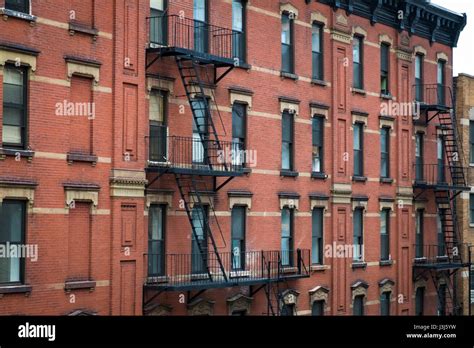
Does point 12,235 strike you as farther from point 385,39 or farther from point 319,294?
point 385,39

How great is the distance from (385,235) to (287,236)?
27.0ft

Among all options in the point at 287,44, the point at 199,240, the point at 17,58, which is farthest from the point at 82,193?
the point at 287,44

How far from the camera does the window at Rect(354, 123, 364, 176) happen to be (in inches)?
1420

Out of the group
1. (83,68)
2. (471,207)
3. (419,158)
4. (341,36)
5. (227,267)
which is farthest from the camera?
(471,207)

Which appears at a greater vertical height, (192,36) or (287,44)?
(287,44)

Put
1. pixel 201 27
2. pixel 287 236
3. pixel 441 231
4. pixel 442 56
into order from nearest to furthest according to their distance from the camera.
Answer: pixel 201 27 < pixel 287 236 < pixel 441 231 < pixel 442 56

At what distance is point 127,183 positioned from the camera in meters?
24.0

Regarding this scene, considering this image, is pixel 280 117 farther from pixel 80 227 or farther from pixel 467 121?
pixel 467 121

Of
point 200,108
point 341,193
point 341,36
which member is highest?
point 341,36

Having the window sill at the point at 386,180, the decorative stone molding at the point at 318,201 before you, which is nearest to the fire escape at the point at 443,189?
the window sill at the point at 386,180

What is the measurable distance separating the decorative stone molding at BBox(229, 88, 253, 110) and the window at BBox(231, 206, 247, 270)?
3.55 meters

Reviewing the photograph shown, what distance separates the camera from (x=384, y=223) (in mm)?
38000

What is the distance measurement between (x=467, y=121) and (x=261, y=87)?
17.9 metres

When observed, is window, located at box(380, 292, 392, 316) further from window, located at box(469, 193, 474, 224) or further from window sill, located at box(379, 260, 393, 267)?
window, located at box(469, 193, 474, 224)
